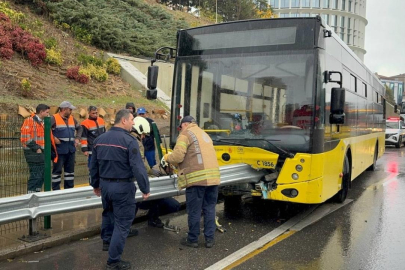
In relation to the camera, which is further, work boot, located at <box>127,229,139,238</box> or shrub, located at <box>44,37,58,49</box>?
Answer: shrub, located at <box>44,37,58,49</box>

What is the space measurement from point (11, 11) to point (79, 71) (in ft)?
12.2

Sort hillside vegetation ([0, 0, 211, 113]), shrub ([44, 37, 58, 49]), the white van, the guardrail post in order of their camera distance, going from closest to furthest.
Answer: the guardrail post → hillside vegetation ([0, 0, 211, 113]) → shrub ([44, 37, 58, 49]) → the white van

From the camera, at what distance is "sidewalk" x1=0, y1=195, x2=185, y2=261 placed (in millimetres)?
5293

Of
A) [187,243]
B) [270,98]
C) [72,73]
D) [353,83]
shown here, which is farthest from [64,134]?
[72,73]

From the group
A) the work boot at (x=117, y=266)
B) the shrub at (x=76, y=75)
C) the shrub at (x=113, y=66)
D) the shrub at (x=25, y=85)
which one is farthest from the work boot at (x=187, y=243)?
the shrub at (x=113, y=66)

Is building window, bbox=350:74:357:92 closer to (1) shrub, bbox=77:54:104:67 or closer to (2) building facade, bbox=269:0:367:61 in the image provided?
(1) shrub, bbox=77:54:104:67

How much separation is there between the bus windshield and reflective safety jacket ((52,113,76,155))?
2094mm

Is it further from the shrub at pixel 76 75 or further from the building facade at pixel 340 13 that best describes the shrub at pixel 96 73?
the building facade at pixel 340 13

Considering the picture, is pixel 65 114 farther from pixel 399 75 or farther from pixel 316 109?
pixel 399 75

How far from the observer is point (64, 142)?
7.52 m

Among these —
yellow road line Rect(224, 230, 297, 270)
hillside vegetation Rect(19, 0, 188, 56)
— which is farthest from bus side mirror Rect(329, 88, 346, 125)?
hillside vegetation Rect(19, 0, 188, 56)

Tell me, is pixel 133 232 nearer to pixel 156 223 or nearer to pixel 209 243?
pixel 156 223

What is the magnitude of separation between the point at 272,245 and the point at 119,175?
2509 mm

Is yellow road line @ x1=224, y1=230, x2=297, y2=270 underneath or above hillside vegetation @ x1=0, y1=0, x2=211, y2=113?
underneath
